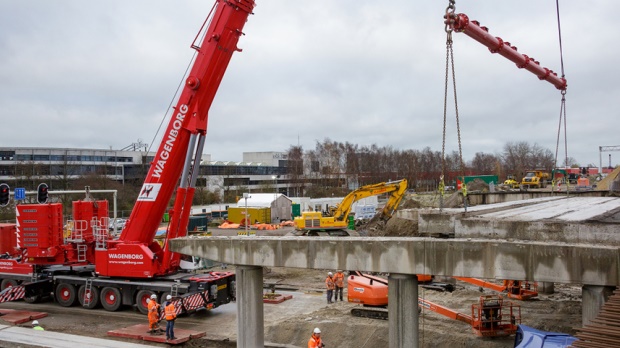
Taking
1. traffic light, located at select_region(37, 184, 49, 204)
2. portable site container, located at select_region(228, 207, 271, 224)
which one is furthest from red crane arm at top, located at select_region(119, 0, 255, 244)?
portable site container, located at select_region(228, 207, 271, 224)

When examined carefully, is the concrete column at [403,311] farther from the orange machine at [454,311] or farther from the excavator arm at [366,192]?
the excavator arm at [366,192]

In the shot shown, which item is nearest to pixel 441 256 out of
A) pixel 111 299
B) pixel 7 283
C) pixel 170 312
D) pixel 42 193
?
pixel 170 312

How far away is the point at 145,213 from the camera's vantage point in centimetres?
1680

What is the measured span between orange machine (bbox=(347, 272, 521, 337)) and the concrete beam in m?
4.13

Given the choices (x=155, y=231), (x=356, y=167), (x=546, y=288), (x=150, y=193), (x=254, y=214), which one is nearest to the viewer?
(x=150, y=193)

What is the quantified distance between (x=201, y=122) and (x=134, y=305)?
21.9 ft

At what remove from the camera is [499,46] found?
71.4ft

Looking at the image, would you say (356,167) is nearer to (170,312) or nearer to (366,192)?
(366,192)

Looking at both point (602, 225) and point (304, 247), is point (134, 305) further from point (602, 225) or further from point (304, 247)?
point (602, 225)

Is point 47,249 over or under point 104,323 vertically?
over

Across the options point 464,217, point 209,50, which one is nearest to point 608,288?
point 464,217

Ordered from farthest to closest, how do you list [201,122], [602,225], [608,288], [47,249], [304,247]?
1. [47,249]
2. [201,122]
3. [304,247]
4. [602,225]
5. [608,288]

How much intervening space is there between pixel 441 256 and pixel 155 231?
10281mm

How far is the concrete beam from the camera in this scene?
379 inches
